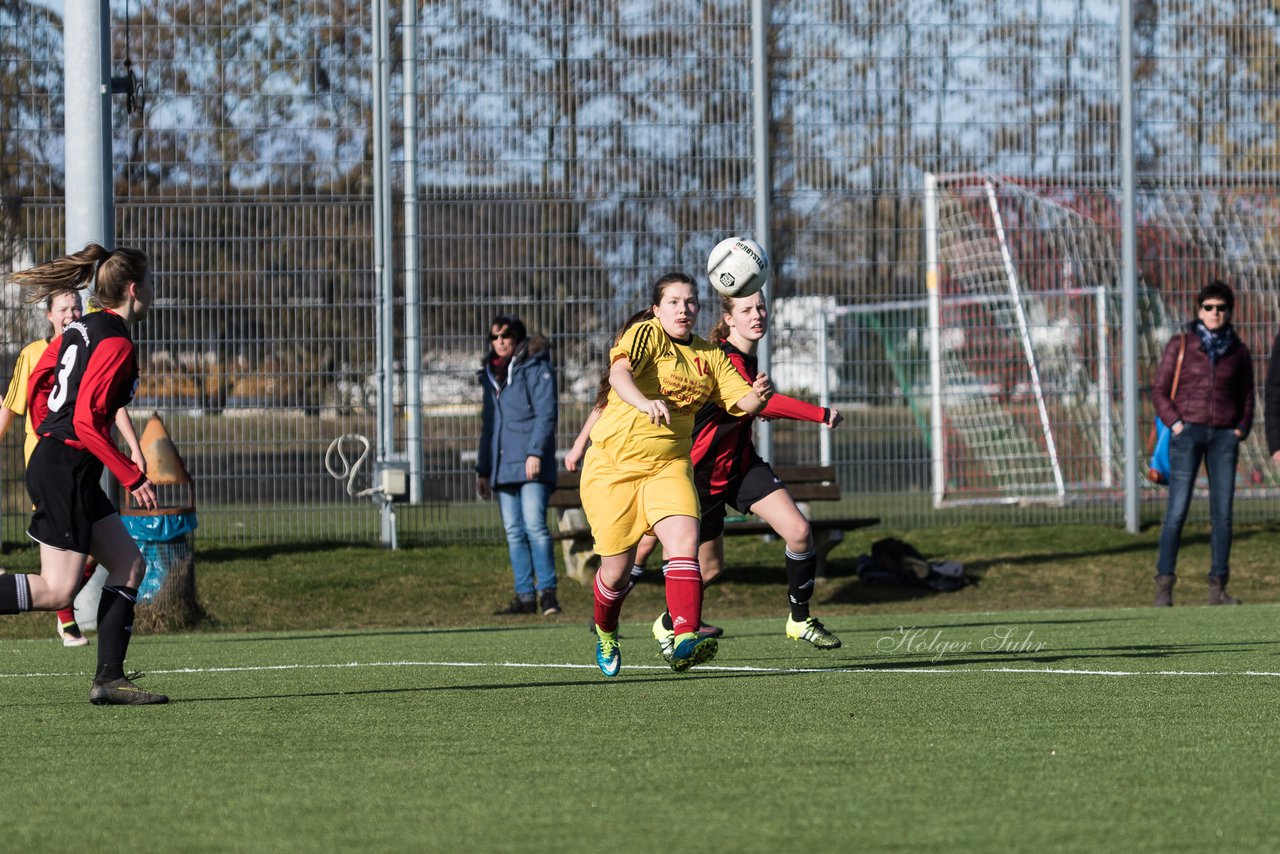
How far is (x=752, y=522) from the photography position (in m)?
13.6

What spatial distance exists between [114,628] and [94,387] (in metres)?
0.96

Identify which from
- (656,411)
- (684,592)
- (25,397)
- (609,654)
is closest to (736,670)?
(609,654)

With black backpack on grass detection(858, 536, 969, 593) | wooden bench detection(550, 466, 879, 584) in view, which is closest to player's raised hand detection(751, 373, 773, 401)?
wooden bench detection(550, 466, 879, 584)

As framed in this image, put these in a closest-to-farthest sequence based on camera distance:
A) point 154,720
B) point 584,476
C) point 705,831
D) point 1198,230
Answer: point 705,831, point 154,720, point 584,476, point 1198,230

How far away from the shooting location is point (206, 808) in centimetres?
470

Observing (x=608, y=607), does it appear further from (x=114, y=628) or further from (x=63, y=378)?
(x=63, y=378)

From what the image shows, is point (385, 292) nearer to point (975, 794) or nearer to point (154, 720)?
point (154, 720)

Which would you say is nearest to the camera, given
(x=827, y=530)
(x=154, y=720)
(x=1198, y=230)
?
(x=154, y=720)

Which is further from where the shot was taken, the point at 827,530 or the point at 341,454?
the point at 341,454

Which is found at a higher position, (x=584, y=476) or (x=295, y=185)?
(x=295, y=185)

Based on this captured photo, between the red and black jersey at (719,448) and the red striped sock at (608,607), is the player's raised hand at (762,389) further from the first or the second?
the red and black jersey at (719,448)

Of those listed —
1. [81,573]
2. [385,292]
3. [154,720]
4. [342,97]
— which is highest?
[342,97]

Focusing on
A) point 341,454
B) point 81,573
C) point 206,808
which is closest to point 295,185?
point 341,454

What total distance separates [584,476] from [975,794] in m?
3.40
